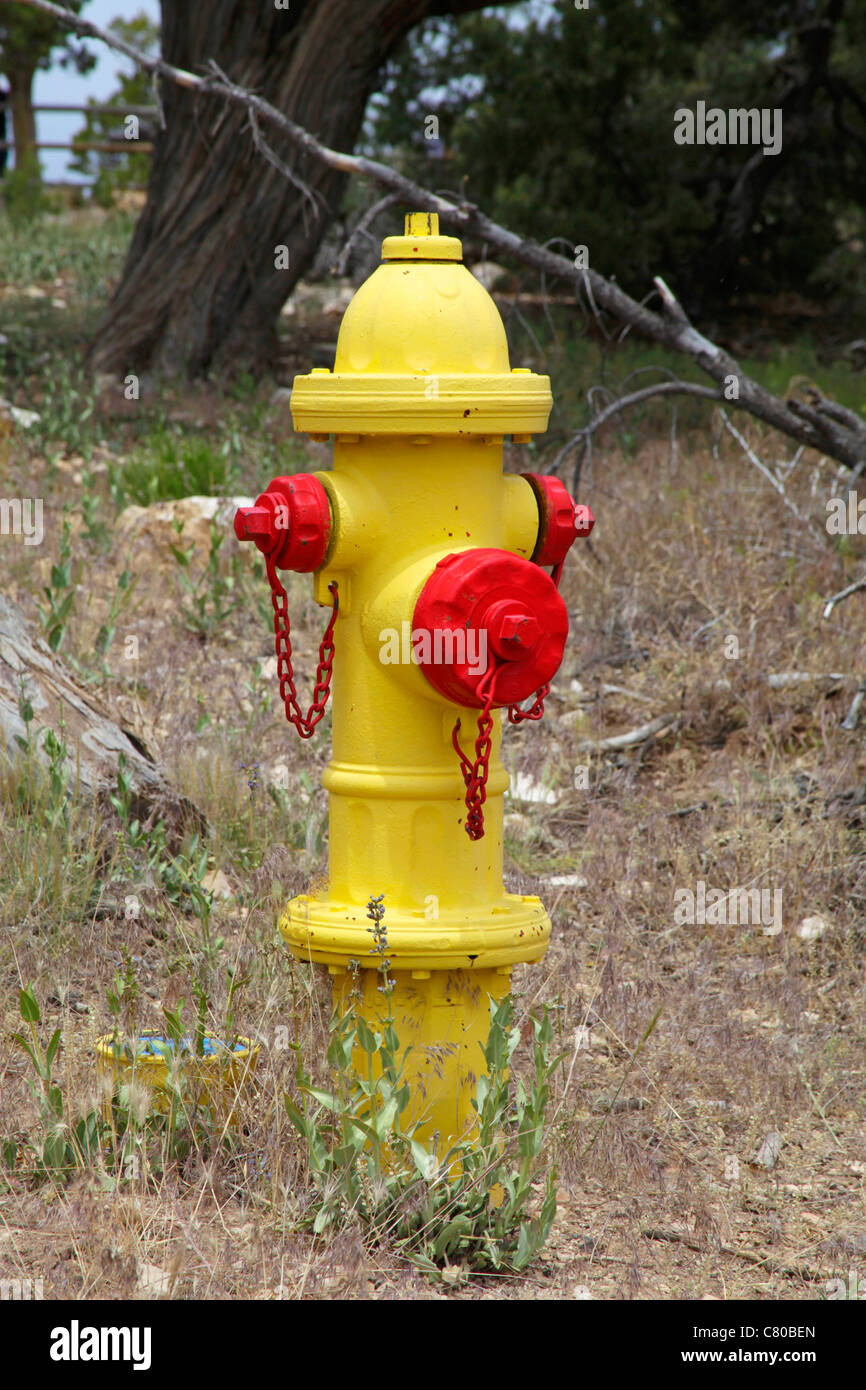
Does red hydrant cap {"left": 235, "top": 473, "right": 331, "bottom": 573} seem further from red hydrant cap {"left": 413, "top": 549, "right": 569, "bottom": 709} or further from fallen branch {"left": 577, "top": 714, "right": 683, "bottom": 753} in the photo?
fallen branch {"left": 577, "top": 714, "right": 683, "bottom": 753}

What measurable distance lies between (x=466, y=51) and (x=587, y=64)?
4.40 ft

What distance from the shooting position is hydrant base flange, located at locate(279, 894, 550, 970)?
7.21ft

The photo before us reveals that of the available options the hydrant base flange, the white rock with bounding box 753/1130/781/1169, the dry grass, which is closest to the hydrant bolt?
the hydrant base flange

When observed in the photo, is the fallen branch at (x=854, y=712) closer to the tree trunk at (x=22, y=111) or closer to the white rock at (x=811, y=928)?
the white rock at (x=811, y=928)

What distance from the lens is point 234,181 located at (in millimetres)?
8500

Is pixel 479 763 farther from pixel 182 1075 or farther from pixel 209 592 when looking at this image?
pixel 209 592

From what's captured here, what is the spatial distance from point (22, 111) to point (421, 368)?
76.0 ft

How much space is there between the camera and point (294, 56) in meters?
8.48

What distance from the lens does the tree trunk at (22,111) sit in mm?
22469

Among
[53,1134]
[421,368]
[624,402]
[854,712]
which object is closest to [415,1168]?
[53,1134]

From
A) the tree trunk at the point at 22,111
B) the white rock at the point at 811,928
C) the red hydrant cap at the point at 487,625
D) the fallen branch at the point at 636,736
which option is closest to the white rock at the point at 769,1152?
the white rock at the point at 811,928

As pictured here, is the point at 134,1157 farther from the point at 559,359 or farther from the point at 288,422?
the point at 559,359

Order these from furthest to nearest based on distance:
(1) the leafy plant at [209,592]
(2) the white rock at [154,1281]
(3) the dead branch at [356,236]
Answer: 1. (3) the dead branch at [356,236]
2. (1) the leafy plant at [209,592]
3. (2) the white rock at [154,1281]

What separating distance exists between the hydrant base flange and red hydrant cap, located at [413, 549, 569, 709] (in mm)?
343
